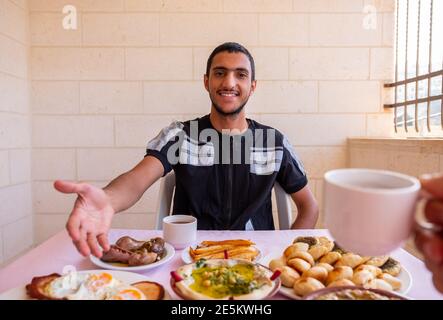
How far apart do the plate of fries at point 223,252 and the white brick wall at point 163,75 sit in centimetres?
129

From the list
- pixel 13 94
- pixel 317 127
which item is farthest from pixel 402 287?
pixel 13 94

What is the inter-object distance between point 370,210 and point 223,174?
1031 mm

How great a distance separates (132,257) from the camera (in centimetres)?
76

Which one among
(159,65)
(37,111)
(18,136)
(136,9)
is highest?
(136,9)

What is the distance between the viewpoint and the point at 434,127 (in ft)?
5.81

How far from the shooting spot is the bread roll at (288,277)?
0.65 metres

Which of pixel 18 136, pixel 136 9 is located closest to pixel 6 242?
pixel 18 136

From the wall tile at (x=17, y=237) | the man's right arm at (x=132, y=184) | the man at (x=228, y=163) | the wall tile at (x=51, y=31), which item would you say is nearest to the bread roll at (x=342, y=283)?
the man's right arm at (x=132, y=184)

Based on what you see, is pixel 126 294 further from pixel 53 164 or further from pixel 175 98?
pixel 53 164

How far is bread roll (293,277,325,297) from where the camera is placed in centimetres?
60

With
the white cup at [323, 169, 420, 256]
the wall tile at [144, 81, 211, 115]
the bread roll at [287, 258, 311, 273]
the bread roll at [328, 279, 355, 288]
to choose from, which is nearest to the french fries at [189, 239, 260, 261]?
the bread roll at [287, 258, 311, 273]

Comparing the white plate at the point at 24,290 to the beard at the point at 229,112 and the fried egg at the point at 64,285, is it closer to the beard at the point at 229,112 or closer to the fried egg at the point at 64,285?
the fried egg at the point at 64,285
